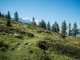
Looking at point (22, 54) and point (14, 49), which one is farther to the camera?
point (14, 49)

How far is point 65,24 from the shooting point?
313ft

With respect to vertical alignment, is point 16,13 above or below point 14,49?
above

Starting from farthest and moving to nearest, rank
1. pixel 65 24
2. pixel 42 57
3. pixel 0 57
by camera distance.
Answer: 1. pixel 65 24
2. pixel 42 57
3. pixel 0 57

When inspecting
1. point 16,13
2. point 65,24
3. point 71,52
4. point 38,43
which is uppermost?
point 16,13

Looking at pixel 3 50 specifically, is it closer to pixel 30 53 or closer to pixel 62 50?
pixel 30 53

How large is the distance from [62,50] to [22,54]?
11014 millimetres

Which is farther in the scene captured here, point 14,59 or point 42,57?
point 42,57

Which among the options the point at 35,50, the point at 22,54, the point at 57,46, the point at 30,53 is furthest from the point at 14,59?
the point at 57,46

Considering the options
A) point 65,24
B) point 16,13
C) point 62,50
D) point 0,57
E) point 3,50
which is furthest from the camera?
point 16,13

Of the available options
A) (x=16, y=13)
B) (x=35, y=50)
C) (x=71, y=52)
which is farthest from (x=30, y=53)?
(x=16, y=13)

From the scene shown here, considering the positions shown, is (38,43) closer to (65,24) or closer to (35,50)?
(35,50)

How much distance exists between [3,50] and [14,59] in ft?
15.7

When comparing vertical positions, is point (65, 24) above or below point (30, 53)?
above

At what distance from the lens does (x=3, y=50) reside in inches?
915
